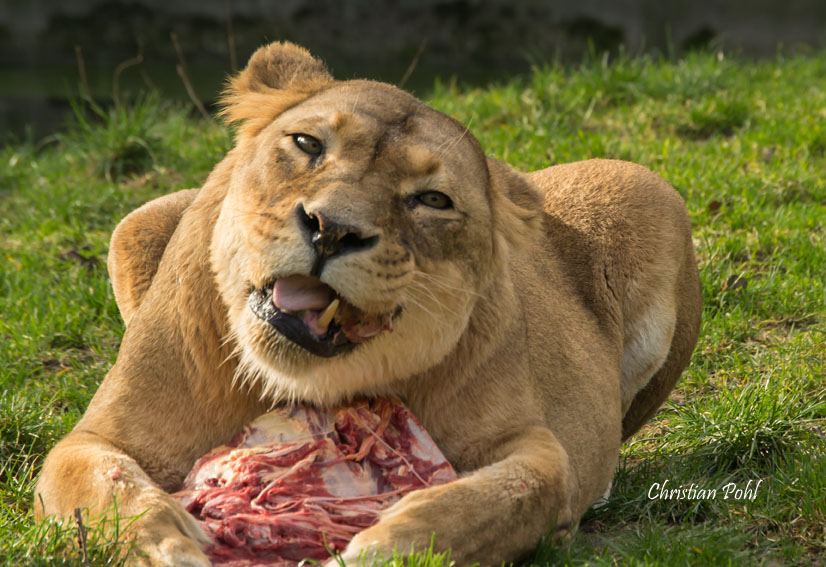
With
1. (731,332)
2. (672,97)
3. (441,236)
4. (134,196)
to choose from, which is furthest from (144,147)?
(441,236)

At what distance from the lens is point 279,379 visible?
317cm

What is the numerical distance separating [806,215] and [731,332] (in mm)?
1208

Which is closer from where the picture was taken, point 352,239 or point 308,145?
point 352,239

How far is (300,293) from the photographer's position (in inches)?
117

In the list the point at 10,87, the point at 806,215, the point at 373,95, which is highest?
the point at 373,95

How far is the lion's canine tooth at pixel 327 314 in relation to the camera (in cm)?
292

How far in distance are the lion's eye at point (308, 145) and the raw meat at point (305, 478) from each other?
0.73 metres

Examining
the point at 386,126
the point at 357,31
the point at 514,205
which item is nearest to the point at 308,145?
the point at 386,126

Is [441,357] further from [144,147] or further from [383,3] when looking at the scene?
[383,3]

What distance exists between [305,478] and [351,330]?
1.56 feet

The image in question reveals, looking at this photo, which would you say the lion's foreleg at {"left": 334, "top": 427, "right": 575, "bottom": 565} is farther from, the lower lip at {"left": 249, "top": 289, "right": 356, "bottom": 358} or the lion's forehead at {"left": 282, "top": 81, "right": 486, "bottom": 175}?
the lion's forehead at {"left": 282, "top": 81, "right": 486, "bottom": 175}

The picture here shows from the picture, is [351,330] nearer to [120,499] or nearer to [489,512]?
[489,512]

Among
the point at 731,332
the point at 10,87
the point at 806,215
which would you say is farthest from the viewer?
the point at 10,87

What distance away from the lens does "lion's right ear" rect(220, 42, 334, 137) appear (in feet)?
12.0
